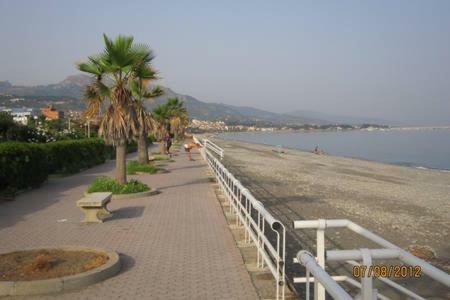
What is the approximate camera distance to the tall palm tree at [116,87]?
14.0 meters

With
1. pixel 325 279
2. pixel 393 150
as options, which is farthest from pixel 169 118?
pixel 393 150

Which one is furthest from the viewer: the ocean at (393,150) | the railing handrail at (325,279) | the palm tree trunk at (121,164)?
the ocean at (393,150)

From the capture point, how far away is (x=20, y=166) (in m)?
15.0

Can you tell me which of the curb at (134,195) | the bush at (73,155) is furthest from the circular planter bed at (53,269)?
the bush at (73,155)

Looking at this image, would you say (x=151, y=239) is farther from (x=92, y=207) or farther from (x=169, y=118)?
(x=169, y=118)

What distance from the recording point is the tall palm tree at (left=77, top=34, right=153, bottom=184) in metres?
14.0

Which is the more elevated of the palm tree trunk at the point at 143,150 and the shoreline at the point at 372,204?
the palm tree trunk at the point at 143,150

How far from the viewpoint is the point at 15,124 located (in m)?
27.6

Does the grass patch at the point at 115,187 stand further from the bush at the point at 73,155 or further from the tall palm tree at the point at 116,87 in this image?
the bush at the point at 73,155

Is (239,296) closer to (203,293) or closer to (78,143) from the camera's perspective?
(203,293)

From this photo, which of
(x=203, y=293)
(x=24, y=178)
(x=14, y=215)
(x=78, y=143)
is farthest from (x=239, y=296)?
(x=78, y=143)

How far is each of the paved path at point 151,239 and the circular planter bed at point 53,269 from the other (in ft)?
0.47

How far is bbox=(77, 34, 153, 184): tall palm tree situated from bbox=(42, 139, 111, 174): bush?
194 inches

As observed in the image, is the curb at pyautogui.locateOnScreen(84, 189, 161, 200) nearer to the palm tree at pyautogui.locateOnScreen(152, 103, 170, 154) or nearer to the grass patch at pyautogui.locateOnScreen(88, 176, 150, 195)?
the grass patch at pyautogui.locateOnScreen(88, 176, 150, 195)
